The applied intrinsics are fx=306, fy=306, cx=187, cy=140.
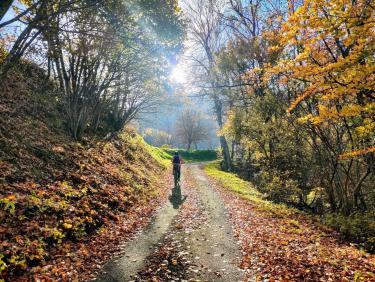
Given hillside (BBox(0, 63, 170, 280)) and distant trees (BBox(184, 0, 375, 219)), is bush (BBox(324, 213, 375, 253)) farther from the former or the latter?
hillside (BBox(0, 63, 170, 280))

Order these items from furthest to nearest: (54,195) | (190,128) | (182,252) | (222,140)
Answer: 1. (190,128)
2. (222,140)
3. (54,195)
4. (182,252)

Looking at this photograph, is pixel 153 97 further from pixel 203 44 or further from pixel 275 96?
pixel 275 96

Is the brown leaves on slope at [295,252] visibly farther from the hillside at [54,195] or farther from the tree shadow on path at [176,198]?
the hillside at [54,195]

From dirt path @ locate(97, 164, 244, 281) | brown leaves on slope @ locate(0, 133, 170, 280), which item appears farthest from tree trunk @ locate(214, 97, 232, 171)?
dirt path @ locate(97, 164, 244, 281)

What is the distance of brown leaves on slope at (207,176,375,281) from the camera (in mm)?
7082

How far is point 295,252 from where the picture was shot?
847 centimetres

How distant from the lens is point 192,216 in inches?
Answer: 498

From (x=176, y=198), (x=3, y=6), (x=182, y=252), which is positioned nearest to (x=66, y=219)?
(x=182, y=252)

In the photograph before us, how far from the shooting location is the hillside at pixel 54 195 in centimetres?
718

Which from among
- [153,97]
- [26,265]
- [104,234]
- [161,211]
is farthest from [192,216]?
[153,97]

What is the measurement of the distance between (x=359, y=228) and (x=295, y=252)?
178 inches

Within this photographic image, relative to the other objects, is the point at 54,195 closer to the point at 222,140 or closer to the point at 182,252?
the point at 182,252

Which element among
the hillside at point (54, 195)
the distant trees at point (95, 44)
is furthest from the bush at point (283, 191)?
the distant trees at point (95, 44)

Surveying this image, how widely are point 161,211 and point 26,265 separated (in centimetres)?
708
